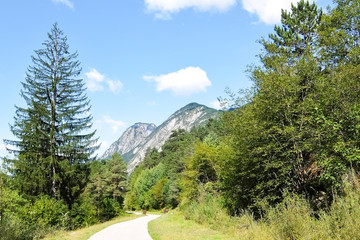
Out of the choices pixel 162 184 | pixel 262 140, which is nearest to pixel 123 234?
pixel 262 140

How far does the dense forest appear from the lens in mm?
8344

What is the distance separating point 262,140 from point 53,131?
57.4 feet

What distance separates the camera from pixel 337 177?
782 cm

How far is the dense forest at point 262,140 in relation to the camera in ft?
27.4

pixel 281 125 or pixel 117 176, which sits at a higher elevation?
pixel 117 176

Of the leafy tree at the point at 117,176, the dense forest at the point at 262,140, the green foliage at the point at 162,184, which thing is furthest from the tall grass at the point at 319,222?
the leafy tree at the point at 117,176

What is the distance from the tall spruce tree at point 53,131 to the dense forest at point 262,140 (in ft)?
0.29

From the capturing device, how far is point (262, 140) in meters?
10.2

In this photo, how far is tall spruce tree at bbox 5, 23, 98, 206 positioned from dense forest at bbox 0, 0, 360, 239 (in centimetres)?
9

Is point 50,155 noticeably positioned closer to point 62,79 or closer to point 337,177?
point 62,79

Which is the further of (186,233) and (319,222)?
(186,233)

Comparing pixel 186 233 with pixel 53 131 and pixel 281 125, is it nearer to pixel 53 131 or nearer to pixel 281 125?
pixel 281 125

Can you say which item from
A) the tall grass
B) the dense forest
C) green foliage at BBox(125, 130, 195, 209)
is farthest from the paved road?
green foliage at BBox(125, 130, 195, 209)

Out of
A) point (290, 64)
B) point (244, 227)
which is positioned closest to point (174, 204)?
point (244, 227)
